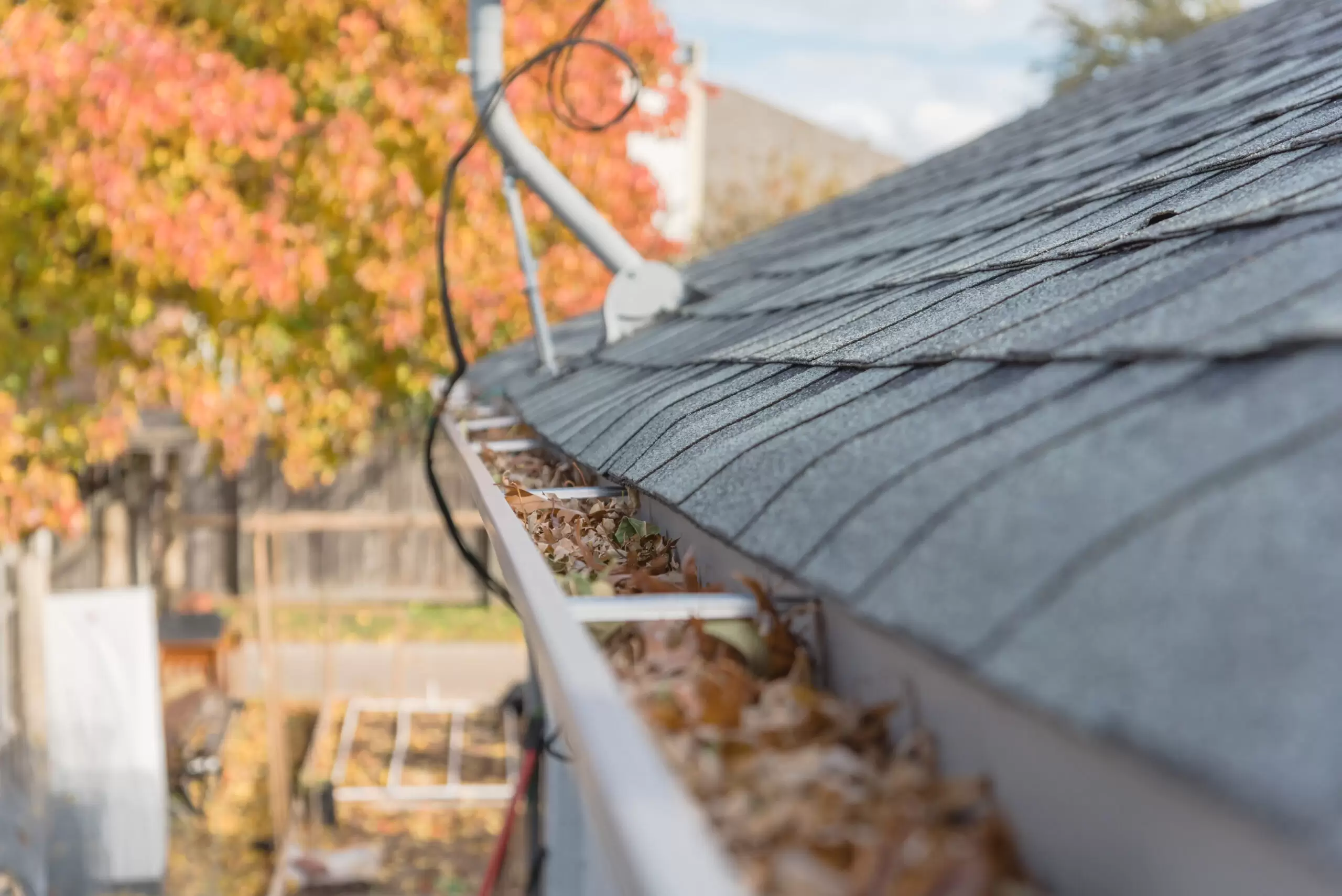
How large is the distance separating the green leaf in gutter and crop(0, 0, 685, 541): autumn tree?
17.9 ft

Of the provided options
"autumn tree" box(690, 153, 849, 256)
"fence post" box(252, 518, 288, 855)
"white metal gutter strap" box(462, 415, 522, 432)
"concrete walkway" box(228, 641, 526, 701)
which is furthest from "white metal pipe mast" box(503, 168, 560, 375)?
"autumn tree" box(690, 153, 849, 256)

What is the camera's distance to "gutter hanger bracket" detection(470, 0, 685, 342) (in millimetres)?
4531

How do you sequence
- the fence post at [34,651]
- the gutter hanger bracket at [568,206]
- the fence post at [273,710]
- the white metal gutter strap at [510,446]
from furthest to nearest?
the fence post at [273,710] < the fence post at [34,651] < the gutter hanger bracket at [568,206] < the white metal gutter strap at [510,446]

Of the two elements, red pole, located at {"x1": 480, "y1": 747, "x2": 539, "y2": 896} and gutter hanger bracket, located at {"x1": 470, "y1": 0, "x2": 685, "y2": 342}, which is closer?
gutter hanger bracket, located at {"x1": 470, "y1": 0, "x2": 685, "y2": 342}

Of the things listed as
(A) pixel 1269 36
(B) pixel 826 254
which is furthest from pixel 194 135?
(A) pixel 1269 36

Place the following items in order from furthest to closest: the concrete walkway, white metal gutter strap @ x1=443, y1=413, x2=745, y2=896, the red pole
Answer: the concrete walkway < the red pole < white metal gutter strap @ x1=443, y1=413, x2=745, y2=896

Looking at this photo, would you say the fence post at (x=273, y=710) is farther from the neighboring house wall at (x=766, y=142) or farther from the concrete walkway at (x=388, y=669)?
the neighboring house wall at (x=766, y=142)

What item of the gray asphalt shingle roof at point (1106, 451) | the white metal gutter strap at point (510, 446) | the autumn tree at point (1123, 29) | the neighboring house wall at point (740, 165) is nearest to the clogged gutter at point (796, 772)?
the gray asphalt shingle roof at point (1106, 451)

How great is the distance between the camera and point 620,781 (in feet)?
3.22

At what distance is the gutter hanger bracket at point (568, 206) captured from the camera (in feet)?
14.9

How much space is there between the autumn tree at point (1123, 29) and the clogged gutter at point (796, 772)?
91.2 ft

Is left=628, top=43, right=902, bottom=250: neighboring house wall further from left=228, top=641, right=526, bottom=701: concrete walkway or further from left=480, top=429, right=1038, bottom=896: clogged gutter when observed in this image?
left=480, top=429, right=1038, bottom=896: clogged gutter

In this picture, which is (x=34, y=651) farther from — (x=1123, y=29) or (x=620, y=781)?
(x=1123, y=29)

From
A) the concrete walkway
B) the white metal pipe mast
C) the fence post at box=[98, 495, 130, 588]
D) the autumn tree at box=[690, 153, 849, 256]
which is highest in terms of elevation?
the autumn tree at box=[690, 153, 849, 256]
